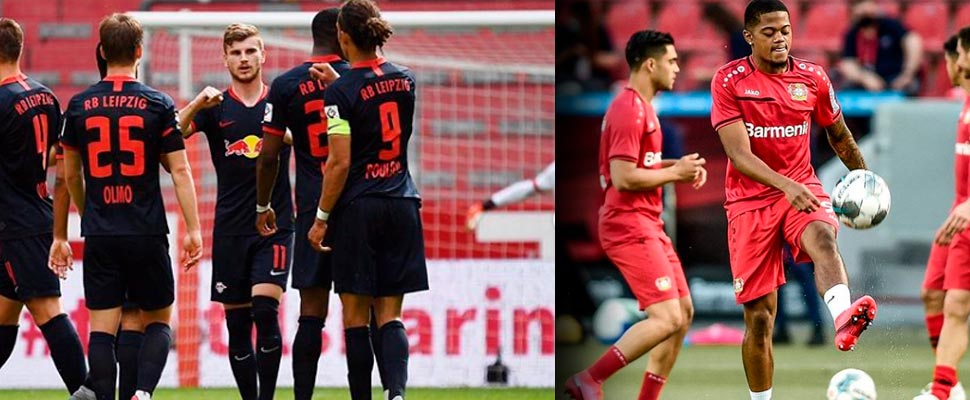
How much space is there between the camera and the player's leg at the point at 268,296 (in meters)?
6.64

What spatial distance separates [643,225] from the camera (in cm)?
671

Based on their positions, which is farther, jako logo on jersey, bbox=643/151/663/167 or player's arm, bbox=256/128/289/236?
jako logo on jersey, bbox=643/151/663/167

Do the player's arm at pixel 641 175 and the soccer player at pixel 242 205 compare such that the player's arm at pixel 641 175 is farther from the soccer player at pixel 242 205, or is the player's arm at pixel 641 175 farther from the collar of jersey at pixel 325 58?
the soccer player at pixel 242 205

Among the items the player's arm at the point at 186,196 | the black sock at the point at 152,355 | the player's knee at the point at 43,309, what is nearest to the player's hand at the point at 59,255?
the player's knee at the point at 43,309

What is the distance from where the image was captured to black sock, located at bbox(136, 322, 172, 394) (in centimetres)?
626

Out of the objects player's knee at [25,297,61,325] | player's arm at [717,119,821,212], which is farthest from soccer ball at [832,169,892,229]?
player's knee at [25,297,61,325]

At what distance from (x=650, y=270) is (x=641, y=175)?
1.43 ft

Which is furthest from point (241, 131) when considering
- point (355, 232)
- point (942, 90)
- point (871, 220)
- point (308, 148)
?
point (942, 90)

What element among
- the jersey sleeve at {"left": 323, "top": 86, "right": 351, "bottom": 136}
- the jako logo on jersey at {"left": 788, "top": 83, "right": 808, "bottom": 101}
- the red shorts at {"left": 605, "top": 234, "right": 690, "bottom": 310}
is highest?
the jako logo on jersey at {"left": 788, "top": 83, "right": 808, "bottom": 101}

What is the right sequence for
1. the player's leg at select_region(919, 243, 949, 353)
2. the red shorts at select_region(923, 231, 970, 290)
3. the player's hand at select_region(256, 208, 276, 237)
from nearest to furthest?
the player's hand at select_region(256, 208, 276, 237)
the red shorts at select_region(923, 231, 970, 290)
the player's leg at select_region(919, 243, 949, 353)

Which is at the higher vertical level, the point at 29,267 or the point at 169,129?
the point at 169,129

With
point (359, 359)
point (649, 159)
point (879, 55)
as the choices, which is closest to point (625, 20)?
point (879, 55)

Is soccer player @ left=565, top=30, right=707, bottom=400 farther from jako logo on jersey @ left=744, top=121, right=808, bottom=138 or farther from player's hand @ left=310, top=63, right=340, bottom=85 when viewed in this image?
player's hand @ left=310, top=63, right=340, bottom=85

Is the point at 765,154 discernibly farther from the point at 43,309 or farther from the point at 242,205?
the point at 43,309
